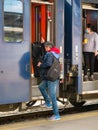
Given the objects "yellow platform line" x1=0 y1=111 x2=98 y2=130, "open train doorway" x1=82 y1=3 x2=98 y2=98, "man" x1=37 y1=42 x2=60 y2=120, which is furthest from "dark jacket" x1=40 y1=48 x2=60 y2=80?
"open train doorway" x1=82 y1=3 x2=98 y2=98

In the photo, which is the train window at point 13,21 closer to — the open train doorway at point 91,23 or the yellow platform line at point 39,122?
the yellow platform line at point 39,122

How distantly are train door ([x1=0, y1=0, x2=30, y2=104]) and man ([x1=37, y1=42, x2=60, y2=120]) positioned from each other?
44cm

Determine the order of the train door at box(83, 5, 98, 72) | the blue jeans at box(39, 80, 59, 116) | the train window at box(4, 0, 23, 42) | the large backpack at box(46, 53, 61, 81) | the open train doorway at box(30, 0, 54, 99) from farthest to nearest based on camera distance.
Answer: the train door at box(83, 5, 98, 72)
the open train doorway at box(30, 0, 54, 99)
the blue jeans at box(39, 80, 59, 116)
the large backpack at box(46, 53, 61, 81)
the train window at box(4, 0, 23, 42)

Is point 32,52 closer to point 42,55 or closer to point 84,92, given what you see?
point 42,55

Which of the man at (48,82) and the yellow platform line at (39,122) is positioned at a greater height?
the man at (48,82)

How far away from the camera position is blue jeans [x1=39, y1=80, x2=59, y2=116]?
9344 mm

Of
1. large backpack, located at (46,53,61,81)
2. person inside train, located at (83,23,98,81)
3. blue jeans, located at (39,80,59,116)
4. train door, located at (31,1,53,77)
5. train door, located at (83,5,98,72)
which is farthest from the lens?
train door, located at (83,5,98,72)

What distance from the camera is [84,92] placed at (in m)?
10.4

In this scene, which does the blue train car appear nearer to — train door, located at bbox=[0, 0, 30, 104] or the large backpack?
train door, located at bbox=[0, 0, 30, 104]

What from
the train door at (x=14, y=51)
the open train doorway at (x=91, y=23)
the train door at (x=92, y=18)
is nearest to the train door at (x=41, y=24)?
the train door at (x=14, y=51)

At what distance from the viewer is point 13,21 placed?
8.87 meters

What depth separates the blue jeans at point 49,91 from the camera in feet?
30.7

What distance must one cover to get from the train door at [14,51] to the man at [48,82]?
17.4 inches

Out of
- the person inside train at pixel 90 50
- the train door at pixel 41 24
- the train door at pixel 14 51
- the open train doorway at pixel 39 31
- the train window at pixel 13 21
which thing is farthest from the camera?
the person inside train at pixel 90 50
